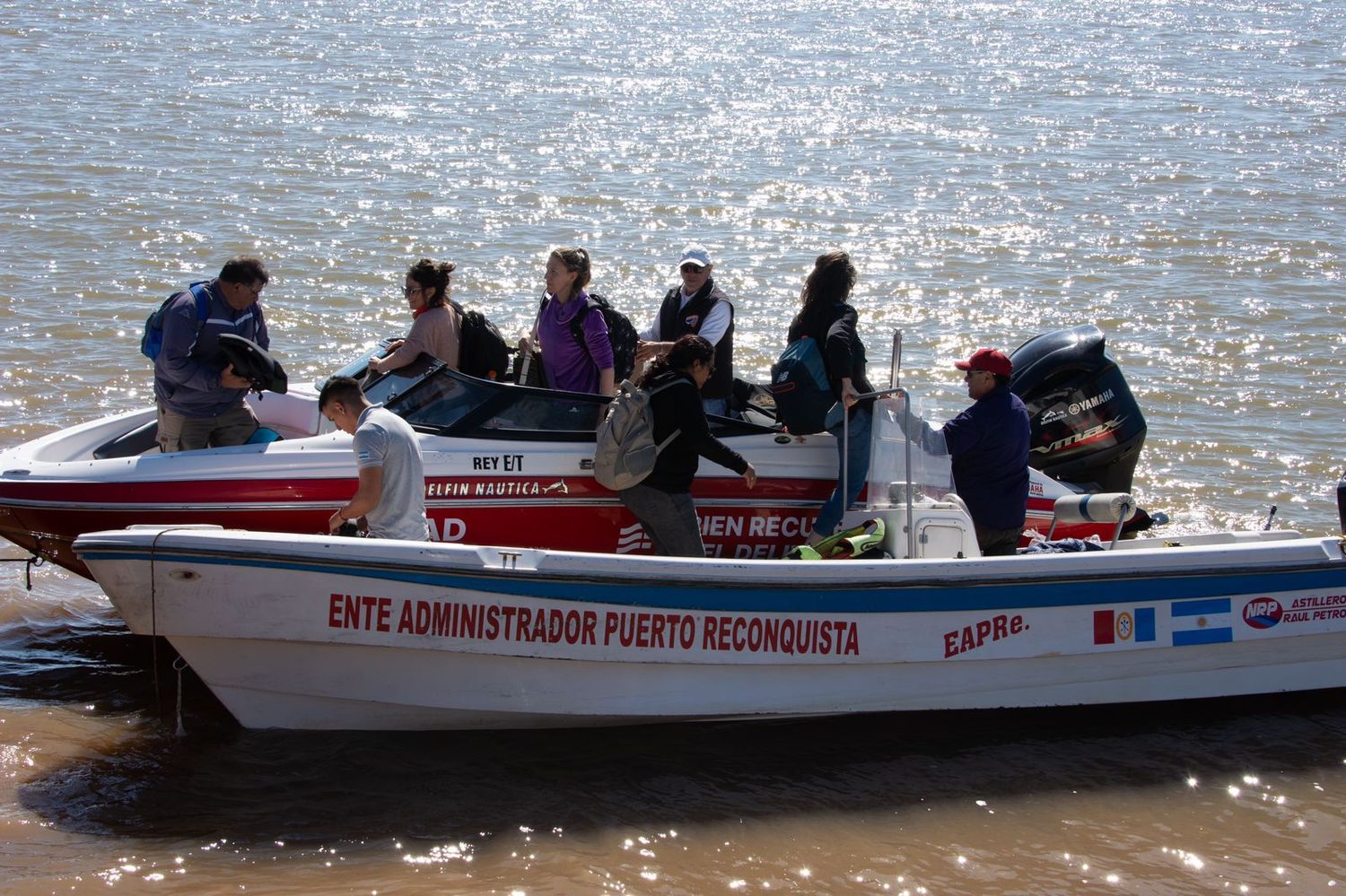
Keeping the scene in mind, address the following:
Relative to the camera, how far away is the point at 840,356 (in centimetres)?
690

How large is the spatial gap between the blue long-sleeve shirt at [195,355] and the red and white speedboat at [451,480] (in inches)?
12.9

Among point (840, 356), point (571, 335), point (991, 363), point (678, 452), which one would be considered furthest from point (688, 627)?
point (991, 363)

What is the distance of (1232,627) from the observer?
665cm

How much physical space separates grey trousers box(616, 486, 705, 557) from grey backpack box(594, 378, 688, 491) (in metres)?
0.13

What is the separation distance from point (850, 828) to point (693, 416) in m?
1.89

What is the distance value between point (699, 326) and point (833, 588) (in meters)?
1.67

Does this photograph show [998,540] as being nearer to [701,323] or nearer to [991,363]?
[991,363]

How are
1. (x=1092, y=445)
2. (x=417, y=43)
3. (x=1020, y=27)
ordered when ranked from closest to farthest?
(x=1092, y=445), (x=417, y=43), (x=1020, y=27)

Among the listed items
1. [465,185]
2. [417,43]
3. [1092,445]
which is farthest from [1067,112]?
[1092,445]

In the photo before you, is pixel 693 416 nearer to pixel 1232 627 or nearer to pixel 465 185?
pixel 1232 627

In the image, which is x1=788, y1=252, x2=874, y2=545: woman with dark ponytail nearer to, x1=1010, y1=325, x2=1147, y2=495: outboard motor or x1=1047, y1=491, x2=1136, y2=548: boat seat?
x1=1047, y1=491, x2=1136, y2=548: boat seat

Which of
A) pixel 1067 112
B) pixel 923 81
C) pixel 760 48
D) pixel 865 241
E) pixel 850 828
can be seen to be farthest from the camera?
pixel 760 48

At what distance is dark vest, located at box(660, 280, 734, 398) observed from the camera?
7.21 metres

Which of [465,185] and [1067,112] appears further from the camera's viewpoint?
[1067,112]
